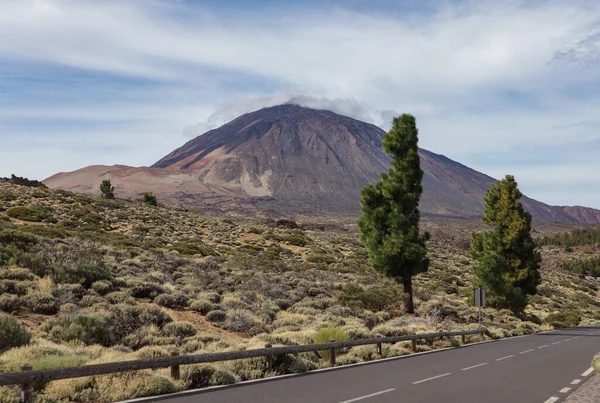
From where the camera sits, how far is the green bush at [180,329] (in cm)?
1727

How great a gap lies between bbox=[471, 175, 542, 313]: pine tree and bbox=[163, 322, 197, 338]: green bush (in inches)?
901

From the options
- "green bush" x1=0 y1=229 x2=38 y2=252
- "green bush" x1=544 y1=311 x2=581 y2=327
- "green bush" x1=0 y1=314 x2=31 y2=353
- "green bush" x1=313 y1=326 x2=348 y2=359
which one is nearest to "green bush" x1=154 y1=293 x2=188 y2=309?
"green bush" x1=313 y1=326 x2=348 y2=359

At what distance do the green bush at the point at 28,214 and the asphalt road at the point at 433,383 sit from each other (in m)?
38.8

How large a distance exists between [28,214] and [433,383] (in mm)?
43603

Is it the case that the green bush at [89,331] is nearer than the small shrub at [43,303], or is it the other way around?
the green bush at [89,331]

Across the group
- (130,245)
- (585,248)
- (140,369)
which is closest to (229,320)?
(140,369)

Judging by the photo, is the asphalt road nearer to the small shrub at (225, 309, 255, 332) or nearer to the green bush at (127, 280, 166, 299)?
the small shrub at (225, 309, 255, 332)

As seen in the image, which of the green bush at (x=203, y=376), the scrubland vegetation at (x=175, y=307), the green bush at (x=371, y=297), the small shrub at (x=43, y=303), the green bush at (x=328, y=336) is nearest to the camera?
the green bush at (x=203, y=376)

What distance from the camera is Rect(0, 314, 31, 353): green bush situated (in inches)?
491

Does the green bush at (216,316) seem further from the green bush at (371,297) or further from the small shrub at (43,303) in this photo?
the green bush at (371,297)

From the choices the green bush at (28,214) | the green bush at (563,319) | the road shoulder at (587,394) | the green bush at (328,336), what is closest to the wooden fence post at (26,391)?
the road shoulder at (587,394)

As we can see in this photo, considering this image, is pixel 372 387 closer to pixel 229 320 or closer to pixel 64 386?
pixel 64 386

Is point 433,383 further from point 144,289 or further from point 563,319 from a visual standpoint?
point 563,319

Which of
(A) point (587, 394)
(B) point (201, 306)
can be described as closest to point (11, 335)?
(B) point (201, 306)
